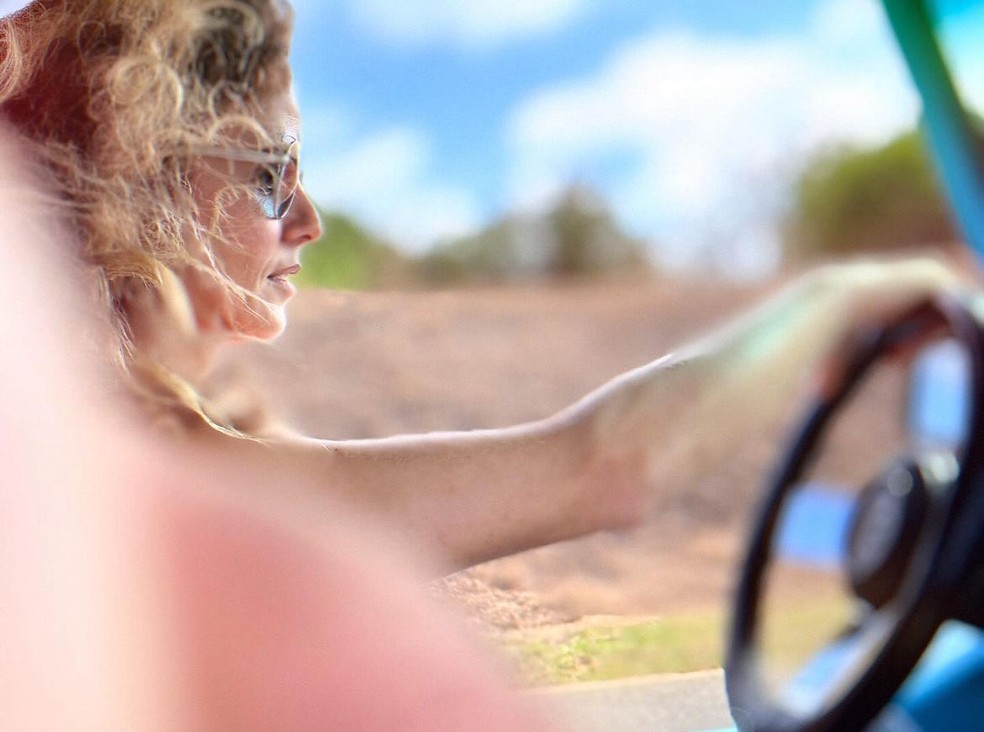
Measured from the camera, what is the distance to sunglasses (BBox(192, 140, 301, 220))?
59 cm

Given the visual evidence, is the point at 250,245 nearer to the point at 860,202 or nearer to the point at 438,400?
the point at 438,400

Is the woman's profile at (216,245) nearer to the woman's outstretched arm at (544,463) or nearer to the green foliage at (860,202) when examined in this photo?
the woman's outstretched arm at (544,463)

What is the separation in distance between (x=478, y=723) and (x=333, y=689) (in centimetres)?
8

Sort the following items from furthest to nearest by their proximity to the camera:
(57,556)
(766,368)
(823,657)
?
(823,657)
(766,368)
(57,556)

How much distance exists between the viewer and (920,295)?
1.27 m

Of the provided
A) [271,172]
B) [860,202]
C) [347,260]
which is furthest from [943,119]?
[860,202]

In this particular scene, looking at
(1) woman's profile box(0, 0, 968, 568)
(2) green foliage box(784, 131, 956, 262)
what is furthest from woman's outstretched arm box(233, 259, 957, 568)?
(2) green foliage box(784, 131, 956, 262)

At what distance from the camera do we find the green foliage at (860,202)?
24.4ft

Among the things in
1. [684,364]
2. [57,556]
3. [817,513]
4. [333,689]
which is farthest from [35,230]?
[817,513]

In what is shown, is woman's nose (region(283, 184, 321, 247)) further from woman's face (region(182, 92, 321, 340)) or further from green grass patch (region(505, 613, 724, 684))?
green grass patch (region(505, 613, 724, 684))

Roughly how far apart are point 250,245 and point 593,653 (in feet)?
1.14

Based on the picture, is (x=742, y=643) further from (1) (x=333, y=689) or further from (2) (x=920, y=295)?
(1) (x=333, y=689)

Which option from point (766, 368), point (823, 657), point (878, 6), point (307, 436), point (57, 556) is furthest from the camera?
point (823, 657)

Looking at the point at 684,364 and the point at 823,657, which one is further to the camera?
the point at 823,657
